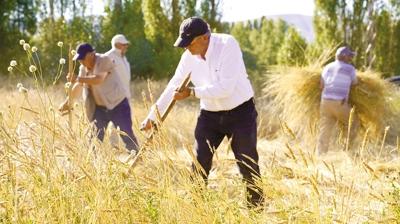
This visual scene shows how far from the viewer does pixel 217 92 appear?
11.7 ft

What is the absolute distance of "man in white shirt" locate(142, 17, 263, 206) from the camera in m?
3.57

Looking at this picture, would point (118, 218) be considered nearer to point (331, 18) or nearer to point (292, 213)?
point (292, 213)

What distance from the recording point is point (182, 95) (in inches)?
135

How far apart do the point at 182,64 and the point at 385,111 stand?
4.76m

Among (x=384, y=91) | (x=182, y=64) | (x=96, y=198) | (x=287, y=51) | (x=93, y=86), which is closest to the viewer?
(x=96, y=198)

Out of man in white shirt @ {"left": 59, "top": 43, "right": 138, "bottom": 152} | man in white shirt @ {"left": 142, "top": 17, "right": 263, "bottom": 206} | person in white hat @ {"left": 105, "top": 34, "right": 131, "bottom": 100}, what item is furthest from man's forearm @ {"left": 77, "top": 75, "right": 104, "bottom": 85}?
man in white shirt @ {"left": 142, "top": 17, "right": 263, "bottom": 206}

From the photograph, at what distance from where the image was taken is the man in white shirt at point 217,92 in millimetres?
3566

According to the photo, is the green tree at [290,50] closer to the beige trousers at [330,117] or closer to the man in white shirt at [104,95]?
the beige trousers at [330,117]

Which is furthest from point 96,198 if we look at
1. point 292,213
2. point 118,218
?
point 292,213

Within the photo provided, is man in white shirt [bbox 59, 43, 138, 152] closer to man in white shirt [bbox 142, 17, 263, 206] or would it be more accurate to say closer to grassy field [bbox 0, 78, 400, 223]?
man in white shirt [bbox 142, 17, 263, 206]

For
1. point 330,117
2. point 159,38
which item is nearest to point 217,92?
point 330,117

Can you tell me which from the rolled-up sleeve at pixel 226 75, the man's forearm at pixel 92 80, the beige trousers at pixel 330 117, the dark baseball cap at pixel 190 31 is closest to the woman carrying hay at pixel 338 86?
the beige trousers at pixel 330 117

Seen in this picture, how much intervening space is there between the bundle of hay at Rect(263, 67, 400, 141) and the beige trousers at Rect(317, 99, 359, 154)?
0.21 meters

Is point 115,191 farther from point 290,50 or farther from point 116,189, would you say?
point 290,50
